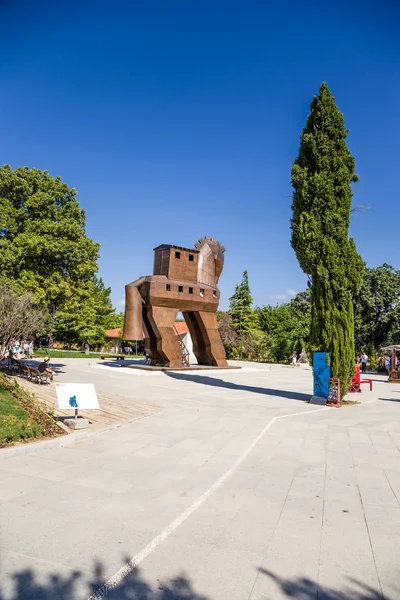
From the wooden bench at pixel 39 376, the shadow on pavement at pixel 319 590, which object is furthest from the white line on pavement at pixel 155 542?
the wooden bench at pixel 39 376

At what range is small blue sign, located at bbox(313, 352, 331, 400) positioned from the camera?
1446cm

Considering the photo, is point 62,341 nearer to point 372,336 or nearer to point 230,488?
point 372,336

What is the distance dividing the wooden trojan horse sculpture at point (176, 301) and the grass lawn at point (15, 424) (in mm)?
14584

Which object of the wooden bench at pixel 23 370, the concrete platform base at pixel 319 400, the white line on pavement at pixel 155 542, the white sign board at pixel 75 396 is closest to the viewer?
the white line on pavement at pixel 155 542

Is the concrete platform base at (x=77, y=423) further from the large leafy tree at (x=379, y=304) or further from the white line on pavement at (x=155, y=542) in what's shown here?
the large leafy tree at (x=379, y=304)

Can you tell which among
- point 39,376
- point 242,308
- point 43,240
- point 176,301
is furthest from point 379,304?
point 39,376

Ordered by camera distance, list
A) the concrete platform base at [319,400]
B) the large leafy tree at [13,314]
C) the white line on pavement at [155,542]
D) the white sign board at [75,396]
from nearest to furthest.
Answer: the white line on pavement at [155,542]
the white sign board at [75,396]
the concrete platform base at [319,400]
the large leafy tree at [13,314]

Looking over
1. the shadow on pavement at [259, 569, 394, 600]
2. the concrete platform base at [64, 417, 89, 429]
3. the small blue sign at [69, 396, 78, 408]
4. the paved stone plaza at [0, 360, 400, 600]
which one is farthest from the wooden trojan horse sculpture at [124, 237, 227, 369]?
the shadow on pavement at [259, 569, 394, 600]

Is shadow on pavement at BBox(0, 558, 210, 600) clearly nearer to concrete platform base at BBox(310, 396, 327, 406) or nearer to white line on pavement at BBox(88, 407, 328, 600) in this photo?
white line on pavement at BBox(88, 407, 328, 600)

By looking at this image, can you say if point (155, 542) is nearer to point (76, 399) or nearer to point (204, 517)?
point (204, 517)

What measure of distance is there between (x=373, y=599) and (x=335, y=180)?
1417 centimetres

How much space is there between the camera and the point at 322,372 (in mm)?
14633

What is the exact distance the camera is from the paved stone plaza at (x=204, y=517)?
138 inches

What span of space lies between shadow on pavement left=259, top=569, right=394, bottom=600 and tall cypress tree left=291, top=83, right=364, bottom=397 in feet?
37.7
